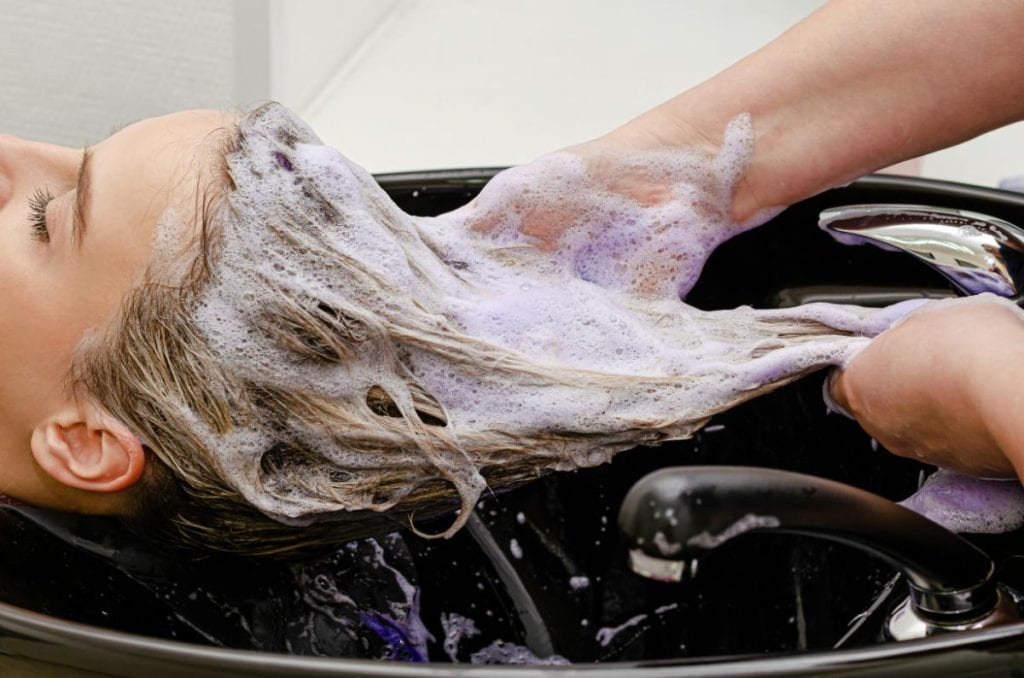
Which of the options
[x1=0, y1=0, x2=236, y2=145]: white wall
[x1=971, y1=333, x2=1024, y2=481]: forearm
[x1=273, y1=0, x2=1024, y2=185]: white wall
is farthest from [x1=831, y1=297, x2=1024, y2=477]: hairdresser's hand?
[x1=0, y1=0, x2=236, y2=145]: white wall

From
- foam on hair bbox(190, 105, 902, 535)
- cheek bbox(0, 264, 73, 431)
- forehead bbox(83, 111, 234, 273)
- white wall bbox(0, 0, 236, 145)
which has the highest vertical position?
white wall bbox(0, 0, 236, 145)

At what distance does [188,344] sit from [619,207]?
419 mm

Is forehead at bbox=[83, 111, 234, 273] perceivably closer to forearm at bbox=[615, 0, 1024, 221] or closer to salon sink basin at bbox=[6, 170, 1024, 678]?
salon sink basin at bbox=[6, 170, 1024, 678]

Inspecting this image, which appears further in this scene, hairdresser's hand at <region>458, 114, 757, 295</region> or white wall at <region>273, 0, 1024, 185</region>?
white wall at <region>273, 0, 1024, 185</region>

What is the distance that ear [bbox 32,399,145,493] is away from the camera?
0.84 meters

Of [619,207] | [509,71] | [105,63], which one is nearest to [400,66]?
[509,71]

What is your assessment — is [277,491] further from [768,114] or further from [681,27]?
[681,27]

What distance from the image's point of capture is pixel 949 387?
2.63ft

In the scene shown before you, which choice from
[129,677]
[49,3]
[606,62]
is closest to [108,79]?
[49,3]

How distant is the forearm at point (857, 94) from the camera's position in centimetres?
93

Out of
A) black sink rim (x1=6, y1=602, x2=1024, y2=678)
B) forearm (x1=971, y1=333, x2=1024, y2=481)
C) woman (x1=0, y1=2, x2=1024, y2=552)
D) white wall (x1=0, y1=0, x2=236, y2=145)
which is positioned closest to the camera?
black sink rim (x1=6, y1=602, x2=1024, y2=678)

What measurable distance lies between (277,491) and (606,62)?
1284 mm

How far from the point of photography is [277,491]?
86cm

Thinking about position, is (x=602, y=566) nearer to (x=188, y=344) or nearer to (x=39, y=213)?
(x=188, y=344)
